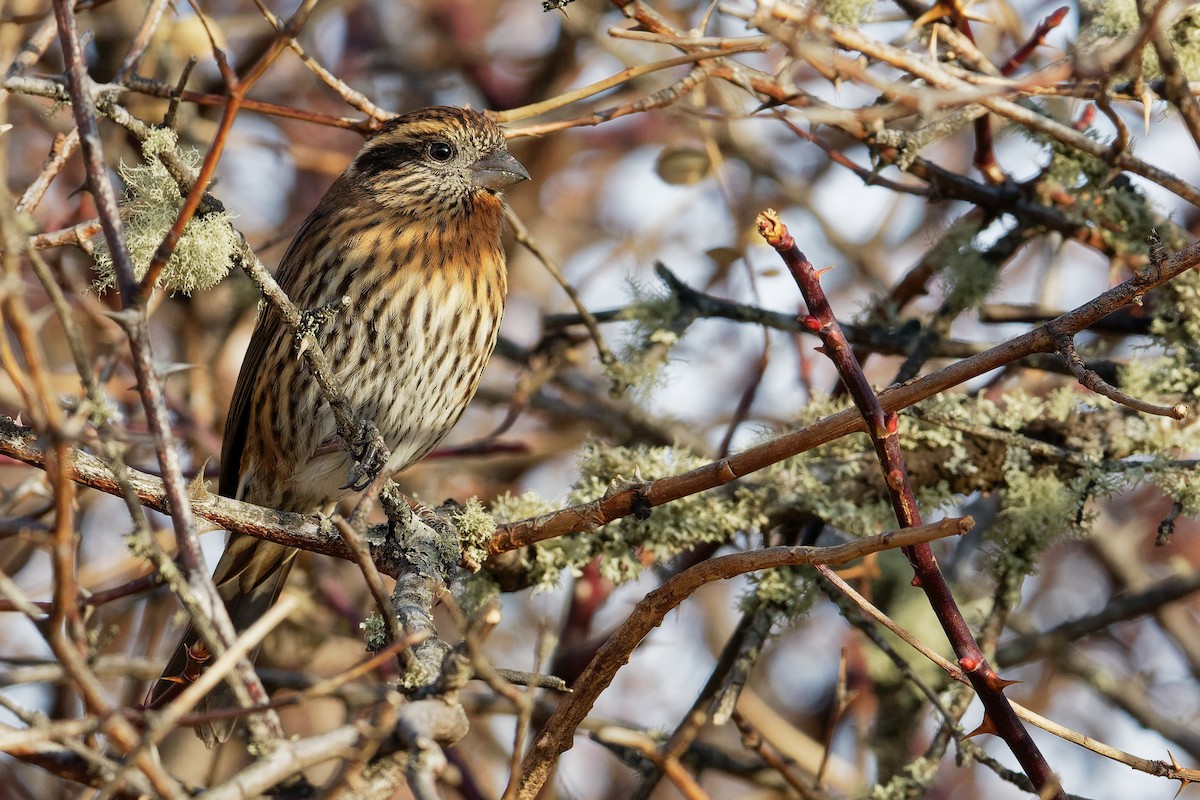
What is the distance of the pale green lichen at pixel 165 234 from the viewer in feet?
9.04

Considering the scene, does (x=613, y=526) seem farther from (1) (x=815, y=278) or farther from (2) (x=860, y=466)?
(1) (x=815, y=278)

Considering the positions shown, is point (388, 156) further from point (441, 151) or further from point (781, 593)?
point (781, 593)

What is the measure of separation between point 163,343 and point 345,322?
Answer: 7.79ft

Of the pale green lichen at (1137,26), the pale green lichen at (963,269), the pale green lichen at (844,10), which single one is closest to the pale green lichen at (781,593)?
the pale green lichen at (963,269)

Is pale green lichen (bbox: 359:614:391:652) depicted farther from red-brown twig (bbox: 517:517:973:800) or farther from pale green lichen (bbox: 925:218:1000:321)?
pale green lichen (bbox: 925:218:1000:321)

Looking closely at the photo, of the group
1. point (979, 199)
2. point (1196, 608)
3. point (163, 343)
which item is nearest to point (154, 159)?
point (979, 199)

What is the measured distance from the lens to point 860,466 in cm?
390

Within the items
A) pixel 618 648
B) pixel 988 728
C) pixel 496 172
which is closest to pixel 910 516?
pixel 988 728

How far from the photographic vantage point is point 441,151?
4629 millimetres

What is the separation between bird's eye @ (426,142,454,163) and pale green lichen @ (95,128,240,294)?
1.79 metres

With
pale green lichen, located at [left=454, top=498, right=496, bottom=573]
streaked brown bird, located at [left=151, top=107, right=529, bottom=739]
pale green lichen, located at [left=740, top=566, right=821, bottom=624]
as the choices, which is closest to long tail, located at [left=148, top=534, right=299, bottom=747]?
streaked brown bird, located at [left=151, top=107, right=529, bottom=739]

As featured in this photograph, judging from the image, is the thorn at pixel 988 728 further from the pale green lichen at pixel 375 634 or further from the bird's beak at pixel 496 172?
the bird's beak at pixel 496 172

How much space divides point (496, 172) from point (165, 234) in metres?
1.87

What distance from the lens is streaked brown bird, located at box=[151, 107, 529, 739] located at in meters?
4.14
